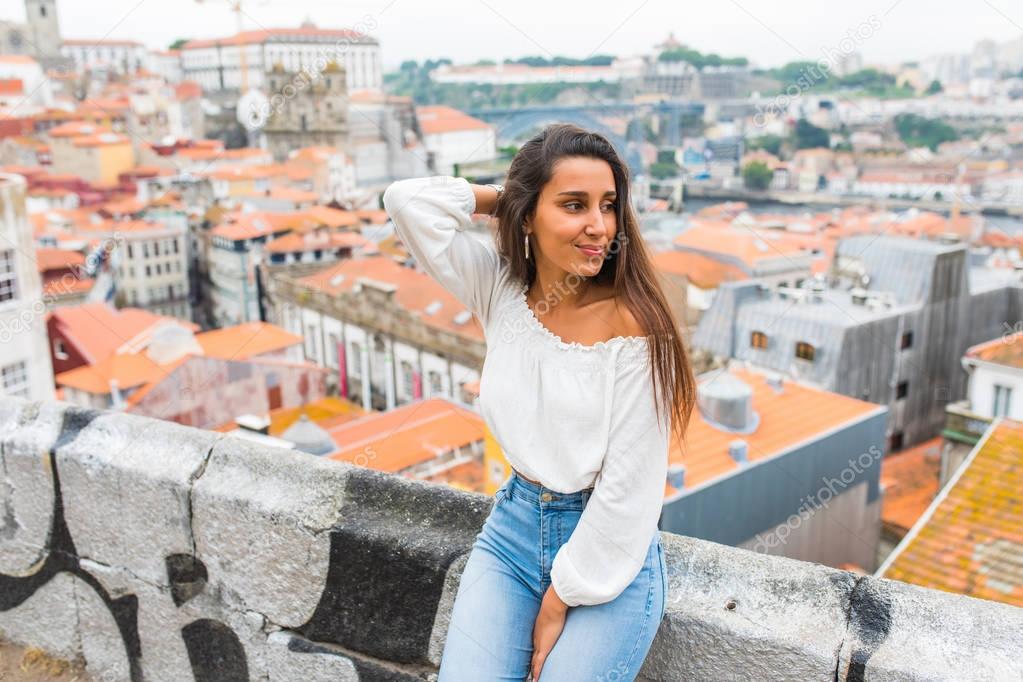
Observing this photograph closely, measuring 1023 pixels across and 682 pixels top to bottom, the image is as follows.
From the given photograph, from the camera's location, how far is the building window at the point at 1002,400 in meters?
12.6

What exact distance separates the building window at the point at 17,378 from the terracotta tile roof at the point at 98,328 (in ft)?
21.6

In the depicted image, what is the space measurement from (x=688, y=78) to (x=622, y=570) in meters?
53.8

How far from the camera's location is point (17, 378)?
1025 centimetres

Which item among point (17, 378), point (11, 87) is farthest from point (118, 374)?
point (11, 87)

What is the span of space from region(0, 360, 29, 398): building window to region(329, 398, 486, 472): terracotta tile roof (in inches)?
133

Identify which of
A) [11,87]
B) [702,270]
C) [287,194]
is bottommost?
[702,270]

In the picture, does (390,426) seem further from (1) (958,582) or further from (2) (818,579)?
(2) (818,579)

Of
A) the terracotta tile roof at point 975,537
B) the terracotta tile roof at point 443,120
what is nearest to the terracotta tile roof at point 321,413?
the terracotta tile roof at point 975,537

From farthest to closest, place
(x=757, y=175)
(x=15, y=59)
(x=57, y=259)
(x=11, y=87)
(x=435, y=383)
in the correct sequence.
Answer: (x=15, y=59) → (x=757, y=175) → (x=11, y=87) → (x=57, y=259) → (x=435, y=383)

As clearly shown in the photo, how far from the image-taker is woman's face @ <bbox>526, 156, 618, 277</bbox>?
1284 millimetres

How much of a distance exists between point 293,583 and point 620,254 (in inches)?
30.2

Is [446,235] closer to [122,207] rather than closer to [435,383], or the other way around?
[435,383]

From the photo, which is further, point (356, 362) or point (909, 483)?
point (356, 362)

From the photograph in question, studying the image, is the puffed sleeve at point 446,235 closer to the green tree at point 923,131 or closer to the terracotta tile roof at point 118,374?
the terracotta tile roof at point 118,374
